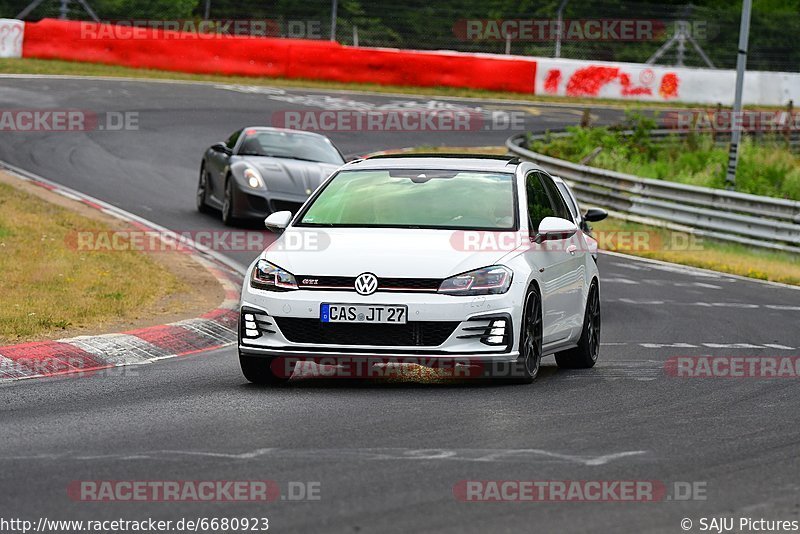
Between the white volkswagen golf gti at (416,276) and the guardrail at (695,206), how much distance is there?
1321cm

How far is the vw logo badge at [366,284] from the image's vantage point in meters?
8.75

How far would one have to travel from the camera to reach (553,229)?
31.3 feet

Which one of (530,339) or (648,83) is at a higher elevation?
(530,339)

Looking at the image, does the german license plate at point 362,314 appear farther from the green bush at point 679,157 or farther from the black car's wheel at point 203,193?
the green bush at point 679,157

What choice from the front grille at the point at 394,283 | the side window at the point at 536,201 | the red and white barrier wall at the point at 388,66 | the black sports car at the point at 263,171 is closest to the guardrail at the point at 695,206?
the black sports car at the point at 263,171

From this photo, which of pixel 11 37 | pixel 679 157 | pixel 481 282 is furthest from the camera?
pixel 11 37

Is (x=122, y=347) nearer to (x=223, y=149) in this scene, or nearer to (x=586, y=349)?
(x=586, y=349)

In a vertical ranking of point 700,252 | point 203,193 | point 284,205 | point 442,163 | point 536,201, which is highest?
point 442,163

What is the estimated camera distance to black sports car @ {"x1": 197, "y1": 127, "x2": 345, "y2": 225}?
19.7m

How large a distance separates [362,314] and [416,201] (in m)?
1.37

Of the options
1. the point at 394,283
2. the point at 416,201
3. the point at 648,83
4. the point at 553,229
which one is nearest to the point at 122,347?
the point at 416,201

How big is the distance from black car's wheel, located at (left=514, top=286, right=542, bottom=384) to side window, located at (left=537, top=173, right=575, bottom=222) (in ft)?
4.85

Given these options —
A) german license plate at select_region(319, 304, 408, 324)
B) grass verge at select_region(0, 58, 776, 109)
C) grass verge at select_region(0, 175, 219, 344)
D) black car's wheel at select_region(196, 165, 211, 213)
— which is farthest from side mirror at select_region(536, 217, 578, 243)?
grass verge at select_region(0, 58, 776, 109)

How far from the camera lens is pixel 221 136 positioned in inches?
1196
